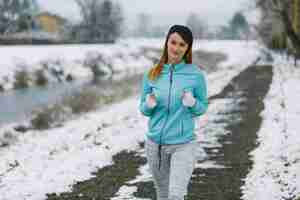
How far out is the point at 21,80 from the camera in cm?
4669

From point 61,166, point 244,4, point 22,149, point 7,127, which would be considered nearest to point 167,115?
point 61,166

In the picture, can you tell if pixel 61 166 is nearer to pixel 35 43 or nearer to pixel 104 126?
pixel 104 126

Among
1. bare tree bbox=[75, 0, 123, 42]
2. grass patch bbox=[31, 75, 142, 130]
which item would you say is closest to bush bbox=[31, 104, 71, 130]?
grass patch bbox=[31, 75, 142, 130]

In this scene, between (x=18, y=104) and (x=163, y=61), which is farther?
(x=18, y=104)

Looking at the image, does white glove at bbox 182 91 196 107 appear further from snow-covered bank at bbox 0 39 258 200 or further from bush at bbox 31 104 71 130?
bush at bbox 31 104 71 130

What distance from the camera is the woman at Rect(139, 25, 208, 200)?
5391mm

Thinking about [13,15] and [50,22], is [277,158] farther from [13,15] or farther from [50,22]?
[50,22]

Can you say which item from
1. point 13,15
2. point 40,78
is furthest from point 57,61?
point 13,15

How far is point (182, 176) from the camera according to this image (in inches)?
215

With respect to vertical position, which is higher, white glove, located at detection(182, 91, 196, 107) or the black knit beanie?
the black knit beanie

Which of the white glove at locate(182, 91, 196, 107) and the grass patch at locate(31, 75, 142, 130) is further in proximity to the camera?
the grass patch at locate(31, 75, 142, 130)

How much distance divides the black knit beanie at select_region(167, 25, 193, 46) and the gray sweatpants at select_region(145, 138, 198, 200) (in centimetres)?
87

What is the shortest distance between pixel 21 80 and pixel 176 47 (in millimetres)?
42345

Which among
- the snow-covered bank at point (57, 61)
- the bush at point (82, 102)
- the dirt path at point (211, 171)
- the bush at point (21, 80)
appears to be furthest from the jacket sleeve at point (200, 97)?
the bush at point (21, 80)
